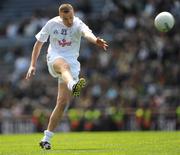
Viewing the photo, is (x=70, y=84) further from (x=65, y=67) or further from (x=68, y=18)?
(x=68, y=18)

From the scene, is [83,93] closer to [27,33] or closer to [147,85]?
[147,85]

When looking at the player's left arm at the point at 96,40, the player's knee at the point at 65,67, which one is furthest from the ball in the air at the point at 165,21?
the player's knee at the point at 65,67

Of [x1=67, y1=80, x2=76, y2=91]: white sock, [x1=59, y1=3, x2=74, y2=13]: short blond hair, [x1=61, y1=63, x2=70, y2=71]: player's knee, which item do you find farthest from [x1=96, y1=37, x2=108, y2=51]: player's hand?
[x1=59, y1=3, x2=74, y2=13]: short blond hair

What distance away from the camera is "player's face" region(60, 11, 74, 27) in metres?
14.4

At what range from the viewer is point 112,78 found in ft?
94.1

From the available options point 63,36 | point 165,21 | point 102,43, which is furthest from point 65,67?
point 165,21

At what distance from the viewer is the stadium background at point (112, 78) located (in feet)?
87.9

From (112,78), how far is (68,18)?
14320 millimetres

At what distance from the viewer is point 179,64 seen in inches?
1062

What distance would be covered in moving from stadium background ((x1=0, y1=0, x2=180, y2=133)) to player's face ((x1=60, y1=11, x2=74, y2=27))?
468 inches

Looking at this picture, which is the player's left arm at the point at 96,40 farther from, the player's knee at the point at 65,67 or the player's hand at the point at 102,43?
the player's knee at the point at 65,67

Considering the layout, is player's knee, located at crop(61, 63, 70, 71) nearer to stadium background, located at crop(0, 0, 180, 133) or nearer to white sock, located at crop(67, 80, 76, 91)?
white sock, located at crop(67, 80, 76, 91)

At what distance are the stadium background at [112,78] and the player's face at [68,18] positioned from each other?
11.9 meters

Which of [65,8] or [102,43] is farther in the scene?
[65,8]
